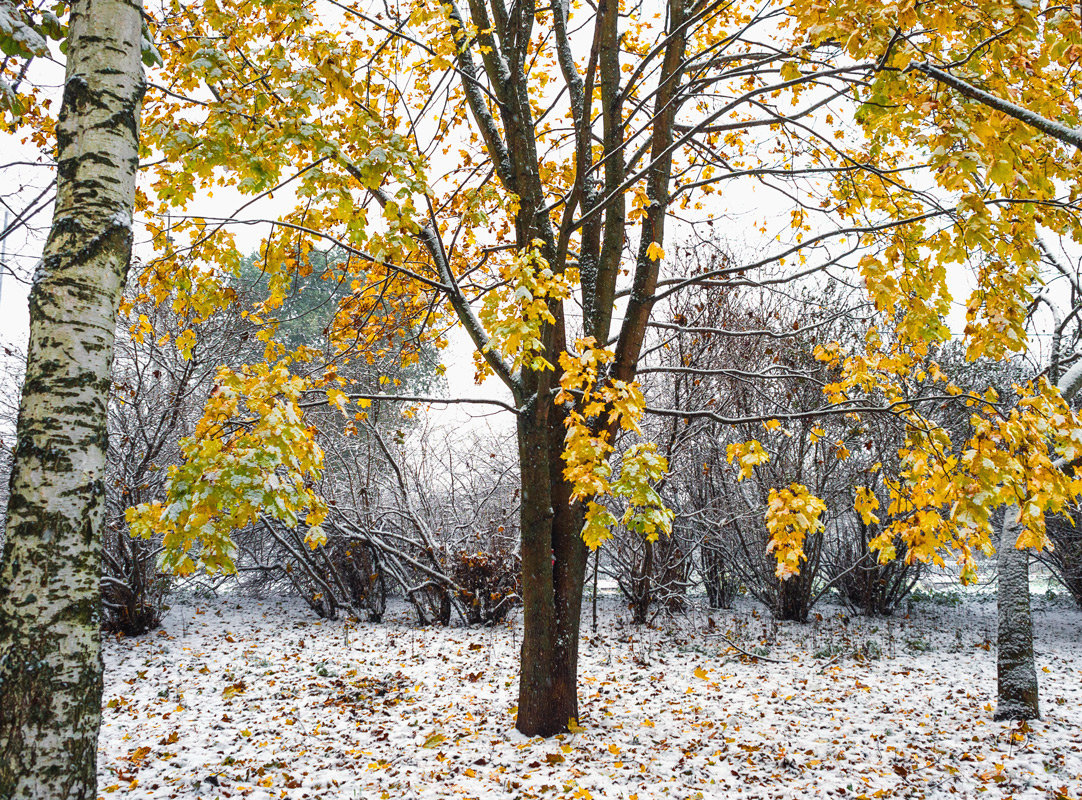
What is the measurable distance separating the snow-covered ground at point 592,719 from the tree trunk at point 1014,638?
17cm

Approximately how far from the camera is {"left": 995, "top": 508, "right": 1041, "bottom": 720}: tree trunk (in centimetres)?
482

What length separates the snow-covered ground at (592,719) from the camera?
3594mm

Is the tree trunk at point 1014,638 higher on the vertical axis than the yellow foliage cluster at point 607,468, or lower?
lower

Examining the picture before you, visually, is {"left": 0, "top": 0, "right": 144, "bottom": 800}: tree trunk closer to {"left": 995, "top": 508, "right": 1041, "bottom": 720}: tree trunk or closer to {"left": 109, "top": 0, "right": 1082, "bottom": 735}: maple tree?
{"left": 109, "top": 0, "right": 1082, "bottom": 735}: maple tree

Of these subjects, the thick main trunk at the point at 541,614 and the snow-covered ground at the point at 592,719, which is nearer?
the snow-covered ground at the point at 592,719

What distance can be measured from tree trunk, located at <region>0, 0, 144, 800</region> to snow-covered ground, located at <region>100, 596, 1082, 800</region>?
2.17 m

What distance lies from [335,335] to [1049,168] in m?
5.03

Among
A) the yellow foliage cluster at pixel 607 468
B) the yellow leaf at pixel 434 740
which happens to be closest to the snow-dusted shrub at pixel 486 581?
the yellow leaf at pixel 434 740

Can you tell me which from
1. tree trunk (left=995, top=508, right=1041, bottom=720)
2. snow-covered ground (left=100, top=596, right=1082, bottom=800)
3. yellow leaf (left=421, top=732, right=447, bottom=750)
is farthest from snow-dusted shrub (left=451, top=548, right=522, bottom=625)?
tree trunk (left=995, top=508, right=1041, bottom=720)

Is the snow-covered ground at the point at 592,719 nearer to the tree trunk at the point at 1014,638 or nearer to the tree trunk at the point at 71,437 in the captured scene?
the tree trunk at the point at 1014,638

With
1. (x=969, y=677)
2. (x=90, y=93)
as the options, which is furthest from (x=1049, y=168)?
(x=969, y=677)

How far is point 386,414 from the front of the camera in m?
12.4

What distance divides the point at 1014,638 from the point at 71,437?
21.3 feet

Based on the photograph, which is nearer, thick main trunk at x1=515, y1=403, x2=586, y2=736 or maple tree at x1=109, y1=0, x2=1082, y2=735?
maple tree at x1=109, y1=0, x2=1082, y2=735
